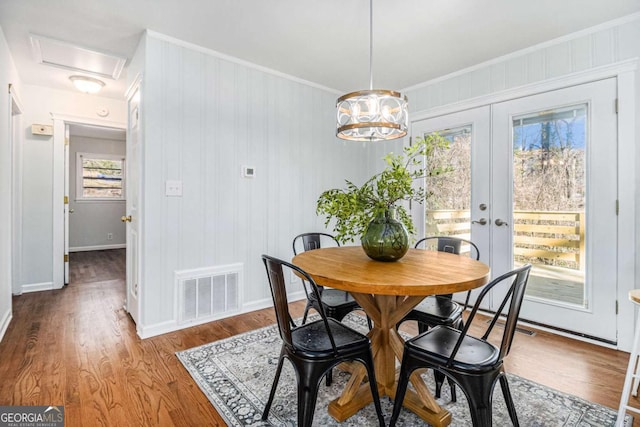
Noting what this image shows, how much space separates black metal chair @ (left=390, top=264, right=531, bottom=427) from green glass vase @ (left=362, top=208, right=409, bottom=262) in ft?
1.58

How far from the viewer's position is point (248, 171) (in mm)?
3164

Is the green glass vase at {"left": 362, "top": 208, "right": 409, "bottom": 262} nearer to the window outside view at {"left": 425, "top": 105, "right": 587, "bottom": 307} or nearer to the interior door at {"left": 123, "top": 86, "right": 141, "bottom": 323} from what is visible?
the window outside view at {"left": 425, "top": 105, "right": 587, "bottom": 307}

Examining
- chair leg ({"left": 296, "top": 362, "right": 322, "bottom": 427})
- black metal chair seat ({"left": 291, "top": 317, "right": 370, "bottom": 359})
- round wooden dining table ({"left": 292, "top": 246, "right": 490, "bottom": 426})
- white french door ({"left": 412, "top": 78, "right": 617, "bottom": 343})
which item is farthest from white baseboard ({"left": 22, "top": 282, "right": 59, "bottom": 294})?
white french door ({"left": 412, "top": 78, "right": 617, "bottom": 343})

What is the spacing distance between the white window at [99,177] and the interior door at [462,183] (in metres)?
6.59

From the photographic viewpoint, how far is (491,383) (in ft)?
4.21

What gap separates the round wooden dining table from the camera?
4.55 feet

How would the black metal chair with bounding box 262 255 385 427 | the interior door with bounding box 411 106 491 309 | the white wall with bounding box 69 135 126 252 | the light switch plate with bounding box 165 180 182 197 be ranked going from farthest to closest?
1. the white wall with bounding box 69 135 126 252
2. the interior door with bounding box 411 106 491 309
3. the light switch plate with bounding box 165 180 182 197
4. the black metal chair with bounding box 262 255 385 427

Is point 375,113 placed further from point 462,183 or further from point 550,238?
point 550,238

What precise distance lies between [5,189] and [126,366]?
1894 millimetres

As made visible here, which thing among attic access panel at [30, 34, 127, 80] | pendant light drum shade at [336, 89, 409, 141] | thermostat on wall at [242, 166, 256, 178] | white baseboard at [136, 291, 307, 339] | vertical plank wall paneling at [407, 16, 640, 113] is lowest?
white baseboard at [136, 291, 307, 339]

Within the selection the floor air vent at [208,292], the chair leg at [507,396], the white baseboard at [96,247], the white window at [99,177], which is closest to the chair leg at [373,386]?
the chair leg at [507,396]

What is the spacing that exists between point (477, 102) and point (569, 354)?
2265 millimetres

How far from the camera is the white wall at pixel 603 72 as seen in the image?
2340 mm

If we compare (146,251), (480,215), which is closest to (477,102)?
(480,215)
